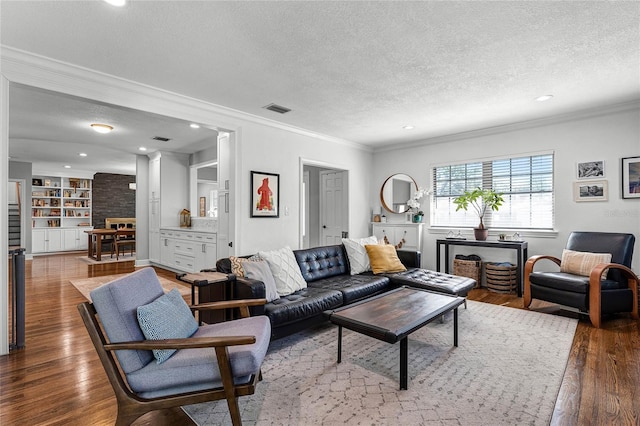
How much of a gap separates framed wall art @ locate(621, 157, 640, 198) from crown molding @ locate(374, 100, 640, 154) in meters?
0.67

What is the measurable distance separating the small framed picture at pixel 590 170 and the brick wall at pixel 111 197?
481 inches

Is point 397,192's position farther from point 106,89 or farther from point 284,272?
point 106,89

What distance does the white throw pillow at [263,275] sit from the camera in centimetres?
285

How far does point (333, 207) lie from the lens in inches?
253

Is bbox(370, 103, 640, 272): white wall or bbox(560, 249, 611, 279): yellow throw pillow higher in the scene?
bbox(370, 103, 640, 272): white wall

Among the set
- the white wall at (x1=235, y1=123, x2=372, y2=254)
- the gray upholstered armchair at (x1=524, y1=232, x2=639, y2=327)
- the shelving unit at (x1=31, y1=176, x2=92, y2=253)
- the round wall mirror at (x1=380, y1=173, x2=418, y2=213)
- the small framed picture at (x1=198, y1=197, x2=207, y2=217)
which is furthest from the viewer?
the small framed picture at (x1=198, y1=197, x2=207, y2=217)

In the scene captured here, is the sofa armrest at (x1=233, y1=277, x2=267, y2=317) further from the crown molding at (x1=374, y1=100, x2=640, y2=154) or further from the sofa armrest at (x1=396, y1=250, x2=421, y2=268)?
the crown molding at (x1=374, y1=100, x2=640, y2=154)

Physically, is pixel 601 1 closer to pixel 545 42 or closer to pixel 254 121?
pixel 545 42

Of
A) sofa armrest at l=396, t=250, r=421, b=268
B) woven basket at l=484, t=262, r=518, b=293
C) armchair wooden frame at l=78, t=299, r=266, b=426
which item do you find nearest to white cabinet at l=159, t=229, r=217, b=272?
sofa armrest at l=396, t=250, r=421, b=268

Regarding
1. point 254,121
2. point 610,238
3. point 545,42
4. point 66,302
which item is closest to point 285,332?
point 254,121

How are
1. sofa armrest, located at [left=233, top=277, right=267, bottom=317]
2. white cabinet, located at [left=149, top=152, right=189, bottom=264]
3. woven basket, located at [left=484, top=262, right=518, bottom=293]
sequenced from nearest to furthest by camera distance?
sofa armrest, located at [left=233, top=277, right=267, bottom=317] < woven basket, located at [left=484, top=262, right=518, bottom=293] < white cabinet, located at [left=149, top=152, right=189, bottom=264]

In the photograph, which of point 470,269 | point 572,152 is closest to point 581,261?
point 470,269

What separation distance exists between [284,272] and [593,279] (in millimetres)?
3241

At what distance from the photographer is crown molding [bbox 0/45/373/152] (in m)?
2.62
